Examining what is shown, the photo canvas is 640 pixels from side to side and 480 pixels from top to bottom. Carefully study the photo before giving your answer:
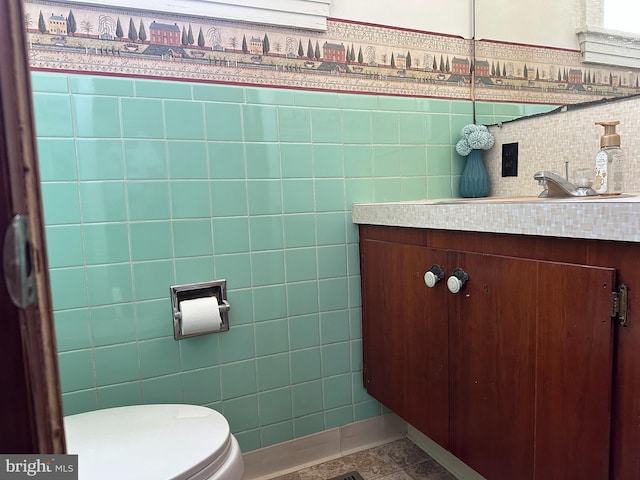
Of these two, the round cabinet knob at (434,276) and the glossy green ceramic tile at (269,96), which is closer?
the round cabinet knob at (434,276)

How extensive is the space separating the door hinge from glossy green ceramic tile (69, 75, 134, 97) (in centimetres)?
120

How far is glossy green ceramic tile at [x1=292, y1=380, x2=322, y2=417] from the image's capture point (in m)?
1.38

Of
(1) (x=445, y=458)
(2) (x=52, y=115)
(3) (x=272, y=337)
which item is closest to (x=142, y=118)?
(2) (x=52, y=115)

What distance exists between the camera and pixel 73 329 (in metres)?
1.11

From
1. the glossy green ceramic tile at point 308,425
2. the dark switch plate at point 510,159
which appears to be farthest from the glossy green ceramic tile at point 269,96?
the glossy green ceramic tile at point 308,425

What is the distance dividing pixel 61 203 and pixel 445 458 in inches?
54.8

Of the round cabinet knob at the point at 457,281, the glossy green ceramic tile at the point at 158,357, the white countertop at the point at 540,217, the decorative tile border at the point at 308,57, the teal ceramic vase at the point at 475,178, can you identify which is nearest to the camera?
the white countertop at the point at 540,217

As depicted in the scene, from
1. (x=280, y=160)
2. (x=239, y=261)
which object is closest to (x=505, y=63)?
(x=280, y=160)

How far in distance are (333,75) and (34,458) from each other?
4.24ft

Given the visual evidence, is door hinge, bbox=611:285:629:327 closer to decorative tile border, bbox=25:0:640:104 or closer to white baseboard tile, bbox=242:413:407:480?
decorative tile border, bbox=25:0:640:104

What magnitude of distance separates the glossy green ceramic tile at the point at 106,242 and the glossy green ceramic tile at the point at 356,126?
748mm

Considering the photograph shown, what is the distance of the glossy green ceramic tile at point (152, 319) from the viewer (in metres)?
1.17

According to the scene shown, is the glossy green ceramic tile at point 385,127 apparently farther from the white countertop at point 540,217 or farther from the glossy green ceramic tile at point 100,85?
the glossy green ceramic tile at point 100,85

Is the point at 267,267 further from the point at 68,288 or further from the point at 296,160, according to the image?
the point at 68,288
